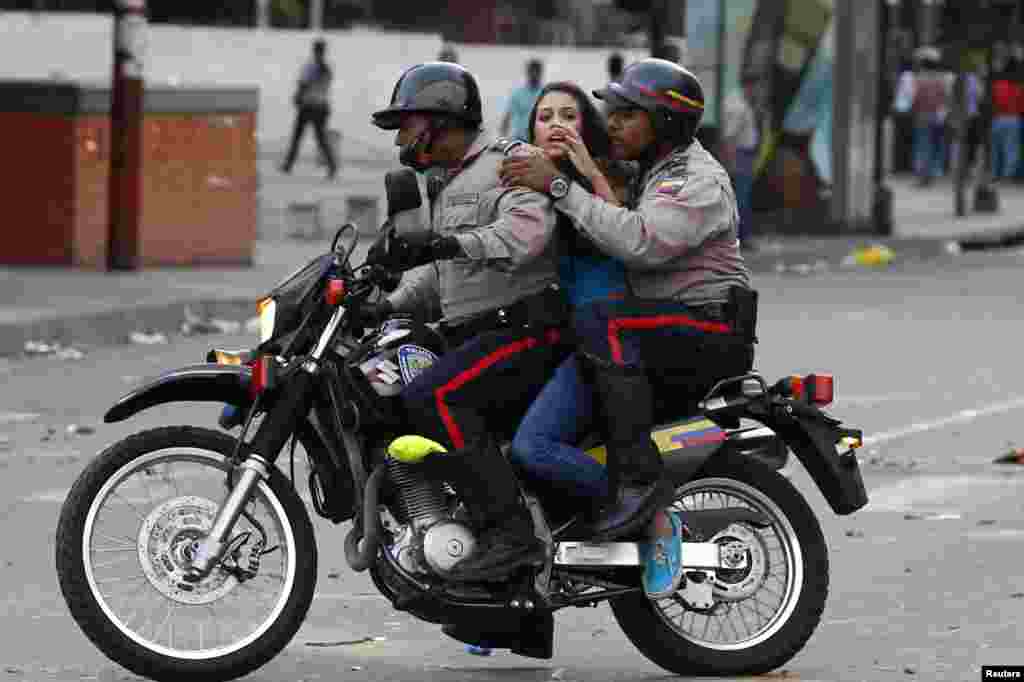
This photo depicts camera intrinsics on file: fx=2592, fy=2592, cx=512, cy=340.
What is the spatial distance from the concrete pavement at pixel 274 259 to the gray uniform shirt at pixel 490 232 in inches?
40.8

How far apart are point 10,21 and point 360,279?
33.7 m

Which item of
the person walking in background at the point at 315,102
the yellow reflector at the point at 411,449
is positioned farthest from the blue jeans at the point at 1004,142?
the yellow reflector at the point at 411,449

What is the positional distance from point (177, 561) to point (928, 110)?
32.5 meters

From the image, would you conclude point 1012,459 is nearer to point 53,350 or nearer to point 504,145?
point 504,145

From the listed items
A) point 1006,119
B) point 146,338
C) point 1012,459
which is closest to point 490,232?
point 1012,459

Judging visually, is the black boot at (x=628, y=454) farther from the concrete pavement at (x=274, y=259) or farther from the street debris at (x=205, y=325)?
the street debris at (x=205, y=325)

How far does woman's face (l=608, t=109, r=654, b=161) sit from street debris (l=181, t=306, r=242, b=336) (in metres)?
10.7

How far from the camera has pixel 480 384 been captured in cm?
659

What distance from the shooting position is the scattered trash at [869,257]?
24.8 metres

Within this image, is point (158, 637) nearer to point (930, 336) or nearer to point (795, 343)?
point (795, 343)

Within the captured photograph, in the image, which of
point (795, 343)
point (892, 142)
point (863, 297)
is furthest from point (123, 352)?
point (892, 142)

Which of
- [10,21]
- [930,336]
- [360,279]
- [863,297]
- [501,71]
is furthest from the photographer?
[501,71]

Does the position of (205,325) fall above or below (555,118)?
below

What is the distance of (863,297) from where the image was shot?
66.4ft
